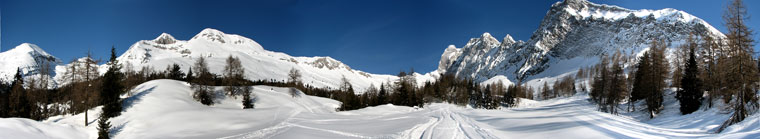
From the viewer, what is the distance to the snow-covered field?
15.3 meters

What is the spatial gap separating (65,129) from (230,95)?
28770 millimetres

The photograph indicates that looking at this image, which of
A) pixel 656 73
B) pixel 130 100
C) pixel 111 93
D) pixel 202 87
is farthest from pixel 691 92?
pixel 202 87

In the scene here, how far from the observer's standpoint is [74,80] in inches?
1367

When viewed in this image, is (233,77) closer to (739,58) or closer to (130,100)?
(130,100)

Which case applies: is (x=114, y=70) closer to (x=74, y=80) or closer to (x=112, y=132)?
(x=74, y=80)

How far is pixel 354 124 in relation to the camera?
23.4m

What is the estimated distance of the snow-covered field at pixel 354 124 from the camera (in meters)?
15.3

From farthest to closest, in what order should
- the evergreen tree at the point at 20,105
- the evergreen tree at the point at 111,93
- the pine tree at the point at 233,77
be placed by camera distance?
1. the pine tree at the point at 233,77
2. the evergreen tree at the point at 20,105
3. the evergreen tree at the point at 111,93

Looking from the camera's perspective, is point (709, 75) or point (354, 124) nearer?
point (354, 124)

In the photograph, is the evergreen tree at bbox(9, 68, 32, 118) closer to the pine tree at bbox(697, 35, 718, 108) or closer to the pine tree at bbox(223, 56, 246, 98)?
the pine tree at bbox(223, 56, 246, 98)

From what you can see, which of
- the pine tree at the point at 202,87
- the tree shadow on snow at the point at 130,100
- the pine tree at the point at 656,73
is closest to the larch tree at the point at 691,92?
the pine tree at the point at 656,73

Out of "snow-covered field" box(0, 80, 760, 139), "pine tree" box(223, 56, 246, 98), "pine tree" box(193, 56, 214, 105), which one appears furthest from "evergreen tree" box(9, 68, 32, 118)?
"pine tree" box(223, 56, 246, 98)

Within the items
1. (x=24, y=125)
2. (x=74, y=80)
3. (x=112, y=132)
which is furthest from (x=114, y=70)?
(x=24, y=125)

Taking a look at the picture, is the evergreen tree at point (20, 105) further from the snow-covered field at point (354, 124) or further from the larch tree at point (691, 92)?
the larch tree at point (691, 92)
